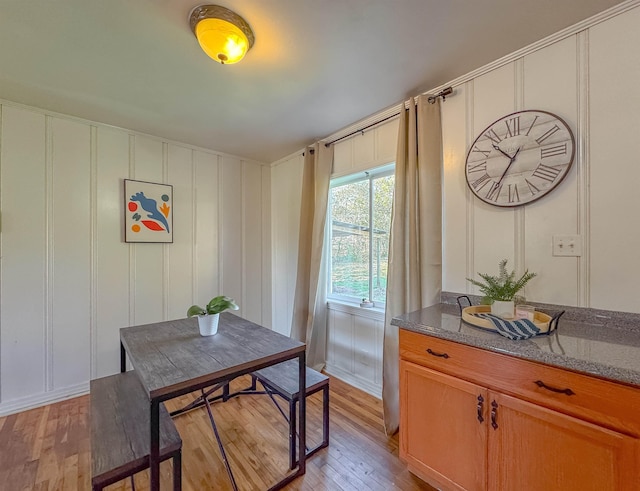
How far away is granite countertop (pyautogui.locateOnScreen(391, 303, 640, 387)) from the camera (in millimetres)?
901

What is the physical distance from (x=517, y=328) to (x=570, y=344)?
0.18m

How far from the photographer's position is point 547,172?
1.46m

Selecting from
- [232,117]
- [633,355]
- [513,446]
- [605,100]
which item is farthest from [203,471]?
[605,100]

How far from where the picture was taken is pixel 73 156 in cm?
235

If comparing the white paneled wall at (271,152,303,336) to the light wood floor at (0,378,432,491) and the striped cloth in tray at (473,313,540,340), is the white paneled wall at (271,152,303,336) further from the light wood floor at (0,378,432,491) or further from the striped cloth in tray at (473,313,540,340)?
the striped cloth in tray at (473,313,540,340)

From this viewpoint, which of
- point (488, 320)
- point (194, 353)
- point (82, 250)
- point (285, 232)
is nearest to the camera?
point (488, 320)

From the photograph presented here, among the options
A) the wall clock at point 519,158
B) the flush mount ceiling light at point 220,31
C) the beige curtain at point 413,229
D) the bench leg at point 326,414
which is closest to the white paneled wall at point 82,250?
the flush mount ceiling light at point 220,31

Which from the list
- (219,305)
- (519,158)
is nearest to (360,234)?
(519,158)

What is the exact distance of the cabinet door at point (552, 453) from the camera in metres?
0.89

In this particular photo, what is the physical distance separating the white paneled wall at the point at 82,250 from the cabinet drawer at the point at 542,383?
8.43 ft

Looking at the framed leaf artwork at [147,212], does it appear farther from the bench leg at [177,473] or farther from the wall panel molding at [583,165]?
the wall panel molding at [583,165]

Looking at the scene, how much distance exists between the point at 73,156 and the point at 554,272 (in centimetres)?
366

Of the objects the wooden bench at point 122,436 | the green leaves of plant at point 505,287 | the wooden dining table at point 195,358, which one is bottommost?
the wooden bench at point 122,436

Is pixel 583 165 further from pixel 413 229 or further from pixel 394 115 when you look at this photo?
pixel 394 115
